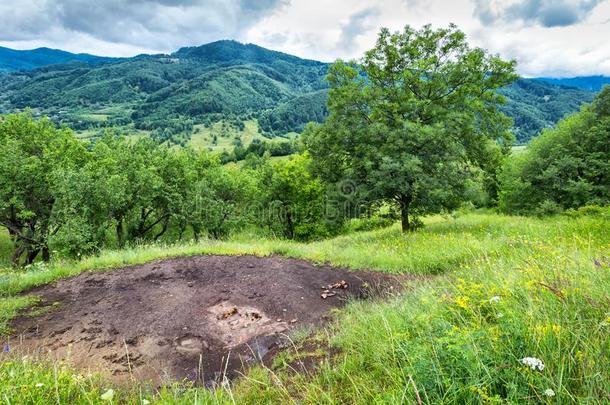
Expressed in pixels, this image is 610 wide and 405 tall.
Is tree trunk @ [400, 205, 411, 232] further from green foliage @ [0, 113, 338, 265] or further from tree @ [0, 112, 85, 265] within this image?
tree @ [0, 112, 85, 265]

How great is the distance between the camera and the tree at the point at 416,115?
577 inches

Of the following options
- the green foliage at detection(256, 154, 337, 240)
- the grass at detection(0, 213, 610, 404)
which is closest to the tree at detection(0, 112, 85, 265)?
the green foliage at detection(256, 154, 337, 240)

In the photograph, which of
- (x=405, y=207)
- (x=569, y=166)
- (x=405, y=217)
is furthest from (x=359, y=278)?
(x=569, y=166)

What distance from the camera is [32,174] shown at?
76.4 ft

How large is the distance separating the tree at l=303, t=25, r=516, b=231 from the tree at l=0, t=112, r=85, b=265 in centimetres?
1796

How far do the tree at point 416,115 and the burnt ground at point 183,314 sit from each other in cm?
692

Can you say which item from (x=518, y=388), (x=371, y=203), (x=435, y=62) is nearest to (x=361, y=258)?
(x=371, y=203)

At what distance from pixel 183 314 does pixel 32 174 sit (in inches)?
928

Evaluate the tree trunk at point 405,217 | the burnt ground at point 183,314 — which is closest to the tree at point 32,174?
the burnt ground at point 183,314

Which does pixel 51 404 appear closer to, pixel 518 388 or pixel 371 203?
pixel 518 388

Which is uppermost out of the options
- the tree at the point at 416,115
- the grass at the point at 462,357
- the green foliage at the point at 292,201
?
the tree at the point at 416,115

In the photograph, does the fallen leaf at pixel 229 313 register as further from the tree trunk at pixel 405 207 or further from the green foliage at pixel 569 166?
the green foliage at pixel 569 166

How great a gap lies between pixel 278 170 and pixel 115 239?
17.3 meters

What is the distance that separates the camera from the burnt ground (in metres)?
5.57
